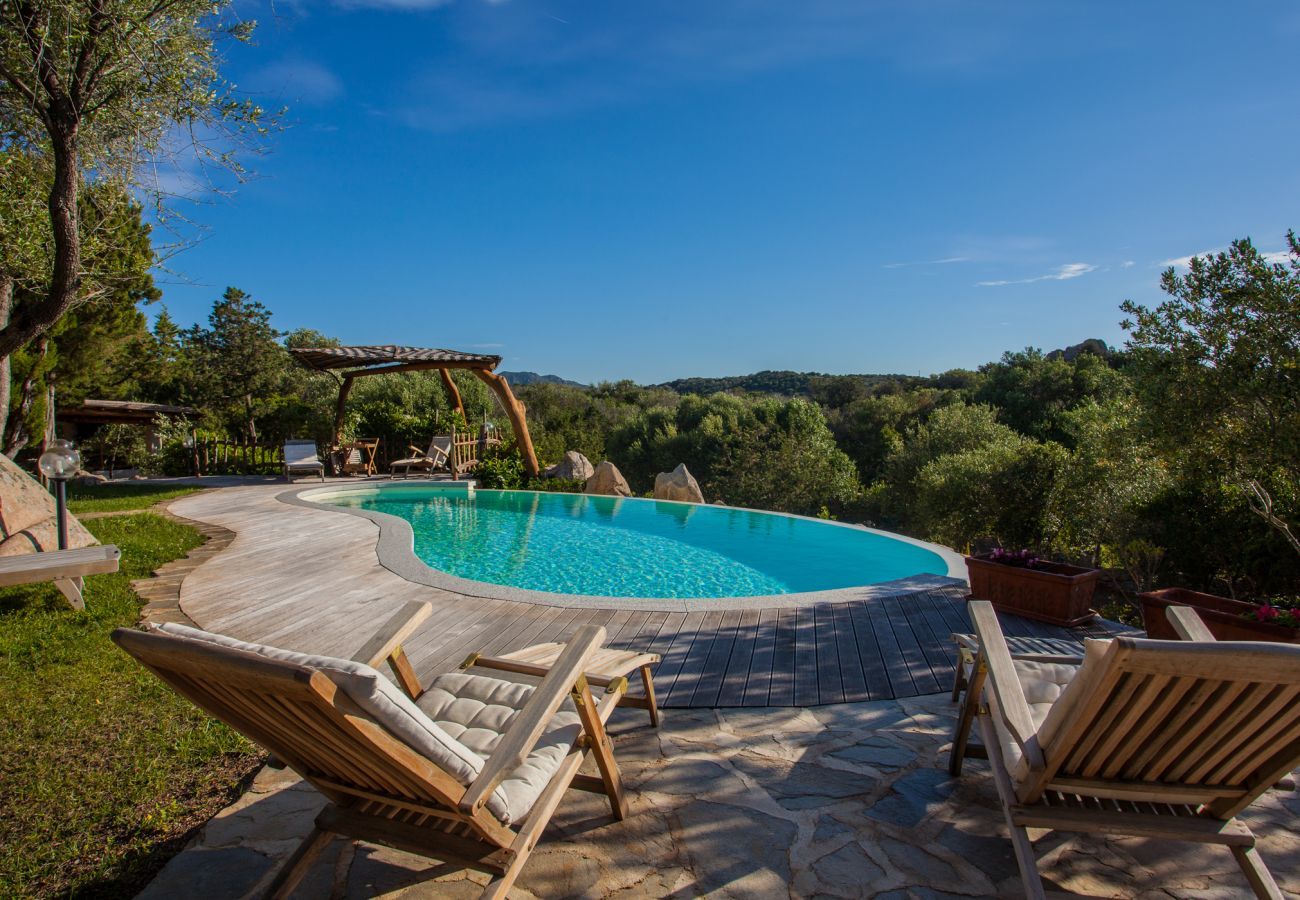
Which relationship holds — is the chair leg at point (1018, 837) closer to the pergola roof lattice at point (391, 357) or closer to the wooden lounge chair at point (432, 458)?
the pergola roof lattice at point (391, 357)

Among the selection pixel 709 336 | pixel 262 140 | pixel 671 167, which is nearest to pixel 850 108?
pixel 671 167

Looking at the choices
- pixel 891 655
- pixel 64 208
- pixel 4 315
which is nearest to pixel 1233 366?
pixel 891 655

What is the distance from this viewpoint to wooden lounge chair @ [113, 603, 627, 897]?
1400mm

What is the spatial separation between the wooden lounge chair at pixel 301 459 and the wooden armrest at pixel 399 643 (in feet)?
41.9

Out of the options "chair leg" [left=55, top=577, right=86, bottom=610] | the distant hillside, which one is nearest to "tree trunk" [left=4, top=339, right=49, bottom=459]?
"chair leg" [left=55, top=577, right=86, bottom=610]

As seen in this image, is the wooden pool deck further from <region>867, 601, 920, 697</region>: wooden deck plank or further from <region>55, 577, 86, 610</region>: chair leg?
<region>55, 577, 86, 610</region>: chair leg

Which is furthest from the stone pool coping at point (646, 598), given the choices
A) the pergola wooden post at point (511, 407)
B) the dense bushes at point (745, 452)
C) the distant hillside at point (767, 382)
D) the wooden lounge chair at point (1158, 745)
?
the distant hillside at point (767, 382)

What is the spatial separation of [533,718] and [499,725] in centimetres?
42

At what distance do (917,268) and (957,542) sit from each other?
456 inches

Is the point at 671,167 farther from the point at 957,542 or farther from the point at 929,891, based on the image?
the point at 929,891

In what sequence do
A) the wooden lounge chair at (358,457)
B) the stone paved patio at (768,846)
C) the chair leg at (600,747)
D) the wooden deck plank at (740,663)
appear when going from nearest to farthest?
the stone paved patio at (768,846) → the chair leg at (600,747) → the wooden deck plank at (740,663) → the wooden lounge chair at (358,457)

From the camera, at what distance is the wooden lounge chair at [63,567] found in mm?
3766

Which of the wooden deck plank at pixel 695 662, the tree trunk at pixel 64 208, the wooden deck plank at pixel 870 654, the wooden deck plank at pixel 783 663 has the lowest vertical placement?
the wooden deck plank at pixel 870 654

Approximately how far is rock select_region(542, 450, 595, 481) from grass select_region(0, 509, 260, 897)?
9.97 m
